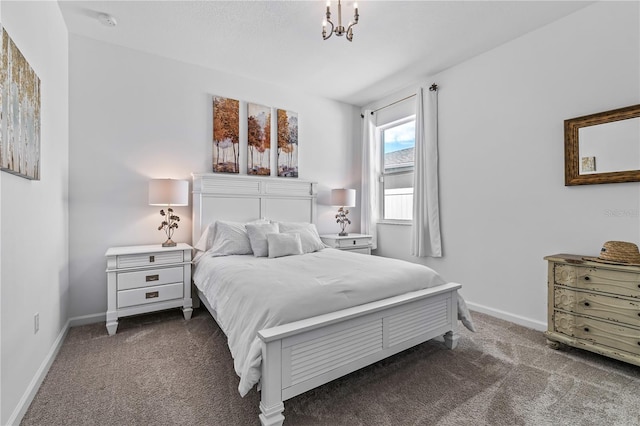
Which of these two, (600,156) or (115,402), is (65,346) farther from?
(600,156)

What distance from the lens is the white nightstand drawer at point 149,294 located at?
2.71 metres

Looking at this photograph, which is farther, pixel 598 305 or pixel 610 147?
pixel 610 147

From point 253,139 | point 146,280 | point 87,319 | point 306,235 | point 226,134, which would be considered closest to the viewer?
point 146,280

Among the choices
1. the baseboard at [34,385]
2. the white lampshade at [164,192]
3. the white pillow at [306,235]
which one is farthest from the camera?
the white pillow at [306,235]

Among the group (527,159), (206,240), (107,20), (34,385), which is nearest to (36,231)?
(34,385)

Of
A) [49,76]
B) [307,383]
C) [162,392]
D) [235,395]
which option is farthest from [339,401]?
[49,76]

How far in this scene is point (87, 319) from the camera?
2.93 meters

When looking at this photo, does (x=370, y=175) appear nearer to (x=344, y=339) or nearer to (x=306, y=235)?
(x=306, y=235)

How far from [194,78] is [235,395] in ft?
11.0

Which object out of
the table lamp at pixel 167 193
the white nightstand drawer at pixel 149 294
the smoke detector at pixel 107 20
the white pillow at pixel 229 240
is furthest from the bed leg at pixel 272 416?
the smoke detector at pixel 107 20

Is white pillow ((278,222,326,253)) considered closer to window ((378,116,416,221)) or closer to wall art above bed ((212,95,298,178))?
wall art above bed ((212,95,298,178))

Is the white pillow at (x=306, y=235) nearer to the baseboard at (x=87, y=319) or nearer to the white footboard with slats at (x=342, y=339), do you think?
the white footboard with slats at (x=342, y=339)

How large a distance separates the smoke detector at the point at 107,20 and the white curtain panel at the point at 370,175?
3.28 meters

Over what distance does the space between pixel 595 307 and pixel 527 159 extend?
1416 mm
